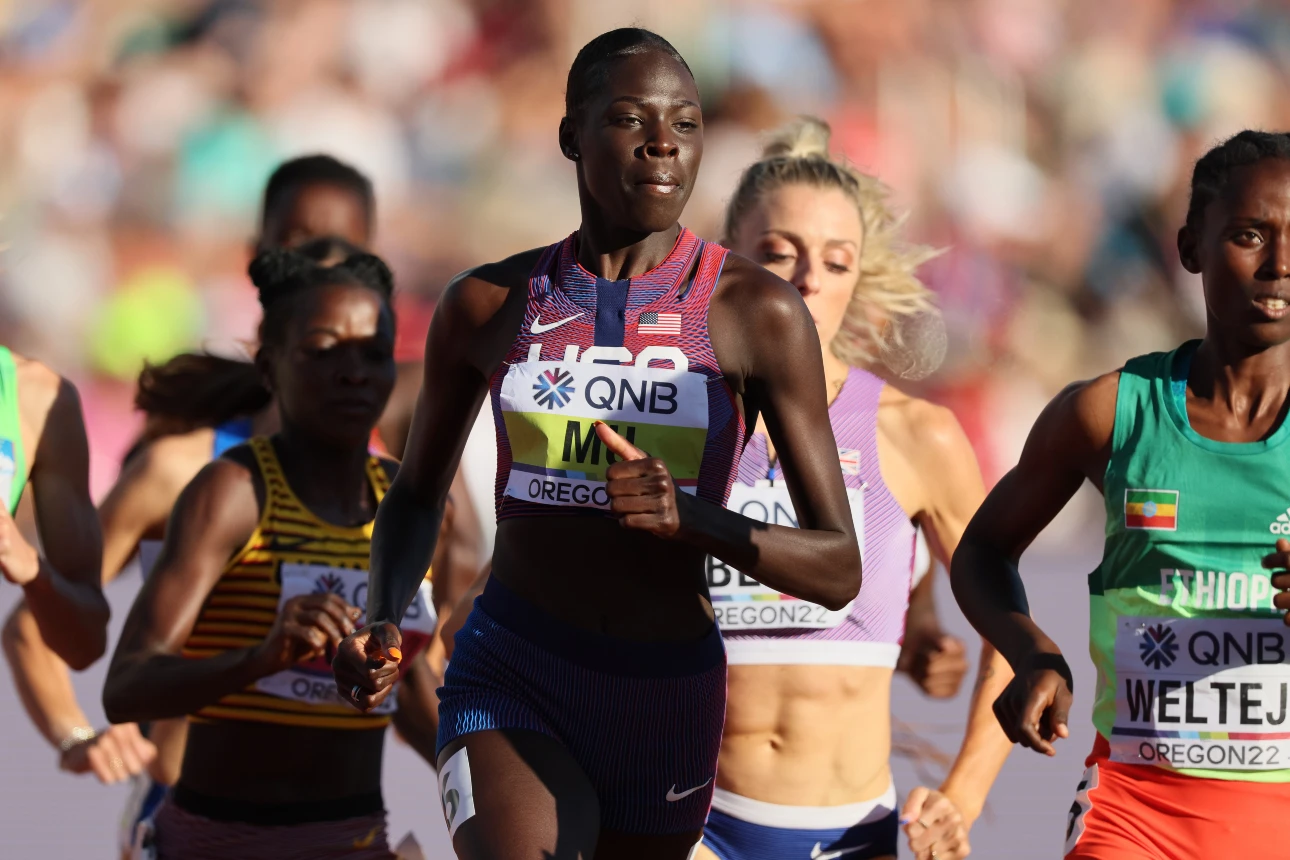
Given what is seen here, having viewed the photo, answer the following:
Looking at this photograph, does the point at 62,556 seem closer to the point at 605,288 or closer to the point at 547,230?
the point at 605,288

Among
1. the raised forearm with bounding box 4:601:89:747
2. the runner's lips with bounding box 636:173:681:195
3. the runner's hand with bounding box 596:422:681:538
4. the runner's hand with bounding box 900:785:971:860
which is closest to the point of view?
the runner's hand with bounding box 596:422:681:538

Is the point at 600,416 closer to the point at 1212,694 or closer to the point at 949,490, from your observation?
the point at 1212,694

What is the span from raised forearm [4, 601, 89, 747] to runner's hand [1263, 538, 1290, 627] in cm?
267

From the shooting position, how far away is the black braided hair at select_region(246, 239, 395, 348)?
4.06 m

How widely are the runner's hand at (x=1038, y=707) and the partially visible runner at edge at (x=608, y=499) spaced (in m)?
0.33

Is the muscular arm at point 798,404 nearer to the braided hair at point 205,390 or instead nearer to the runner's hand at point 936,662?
the runner's hand at point 936,662

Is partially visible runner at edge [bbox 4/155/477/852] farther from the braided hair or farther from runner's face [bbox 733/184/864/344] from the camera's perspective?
runner's face [bbox 733/184/864/344]

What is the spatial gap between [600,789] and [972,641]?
21.7ft

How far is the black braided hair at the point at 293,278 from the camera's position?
406 centimetres

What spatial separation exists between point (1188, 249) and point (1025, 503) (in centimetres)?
55

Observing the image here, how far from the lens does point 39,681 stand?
448 cm

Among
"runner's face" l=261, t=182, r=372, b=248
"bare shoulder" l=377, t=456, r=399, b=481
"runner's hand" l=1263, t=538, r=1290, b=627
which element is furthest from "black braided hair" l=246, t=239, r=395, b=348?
"runner's hand" l=1263, t=538, r=1290, b=627

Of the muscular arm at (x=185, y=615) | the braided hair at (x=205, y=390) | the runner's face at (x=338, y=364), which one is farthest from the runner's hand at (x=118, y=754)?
the braided hair at (x=205, y=390)

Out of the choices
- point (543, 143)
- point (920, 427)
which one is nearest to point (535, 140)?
point (543, 143)
